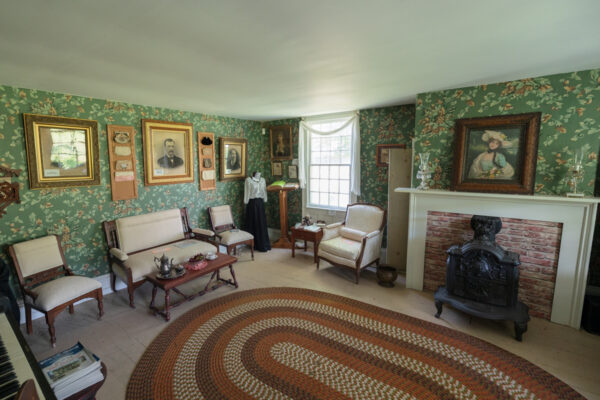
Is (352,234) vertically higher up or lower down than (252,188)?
lower down

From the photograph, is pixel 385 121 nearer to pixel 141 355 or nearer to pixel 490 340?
pixel 490 340

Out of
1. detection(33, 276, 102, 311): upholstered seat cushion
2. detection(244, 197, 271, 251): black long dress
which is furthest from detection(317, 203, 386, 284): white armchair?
detection(33, 276, 102, 311): upholstered seat cushion

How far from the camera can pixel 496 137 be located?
3092 millimetres

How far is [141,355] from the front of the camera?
8.23 ft

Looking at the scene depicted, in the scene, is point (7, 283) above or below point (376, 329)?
above

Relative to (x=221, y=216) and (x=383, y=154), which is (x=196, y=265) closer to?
(x=221, y=216)

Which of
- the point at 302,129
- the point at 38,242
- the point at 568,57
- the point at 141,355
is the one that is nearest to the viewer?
the point at 568,57

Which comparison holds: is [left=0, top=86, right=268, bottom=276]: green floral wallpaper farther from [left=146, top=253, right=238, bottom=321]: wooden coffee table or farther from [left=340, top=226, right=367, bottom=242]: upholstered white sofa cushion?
[left=340, top=226, right=367, bottom=242]: upholstered white sofa cushion

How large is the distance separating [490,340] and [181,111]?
5.05 metres

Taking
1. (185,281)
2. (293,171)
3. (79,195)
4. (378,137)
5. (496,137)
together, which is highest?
(378,137)

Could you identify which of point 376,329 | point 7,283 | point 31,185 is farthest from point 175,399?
point 31,185

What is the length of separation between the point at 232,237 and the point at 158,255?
4.02 ft

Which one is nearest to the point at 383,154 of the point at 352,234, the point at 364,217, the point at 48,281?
the point at 364,217

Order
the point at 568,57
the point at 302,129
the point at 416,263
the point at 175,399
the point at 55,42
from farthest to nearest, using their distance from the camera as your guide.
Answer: the point at 302,129, the point at 416,263, the point at 568,57, the point at 175,399, the point at 55,42
